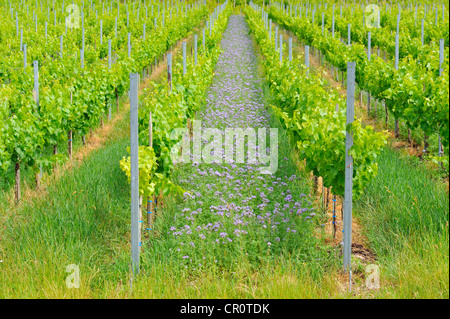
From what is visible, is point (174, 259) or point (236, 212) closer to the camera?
point (174, 259)

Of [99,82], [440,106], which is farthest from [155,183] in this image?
[99,82]

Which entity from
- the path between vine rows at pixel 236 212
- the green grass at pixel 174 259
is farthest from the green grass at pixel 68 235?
the path between vine rows at pixel 236 212

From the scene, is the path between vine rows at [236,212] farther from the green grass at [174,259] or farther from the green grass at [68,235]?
the green grass at [68,235]

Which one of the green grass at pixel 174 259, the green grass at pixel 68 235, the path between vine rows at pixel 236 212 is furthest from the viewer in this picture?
the path between vine rows at pixel 236 212

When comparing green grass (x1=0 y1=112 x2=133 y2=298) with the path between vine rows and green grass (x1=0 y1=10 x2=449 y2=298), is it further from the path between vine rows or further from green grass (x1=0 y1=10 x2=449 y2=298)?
the path between vine rows

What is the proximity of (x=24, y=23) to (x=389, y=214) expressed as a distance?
2356 cm

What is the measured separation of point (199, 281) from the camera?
552cm

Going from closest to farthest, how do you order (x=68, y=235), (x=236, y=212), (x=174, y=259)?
(x=174, y=259) < (x=68, y=235) < (x=236, y=212)

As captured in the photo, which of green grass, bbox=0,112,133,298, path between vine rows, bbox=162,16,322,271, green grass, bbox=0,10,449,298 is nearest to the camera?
green grass, bbox=0,10,449,298

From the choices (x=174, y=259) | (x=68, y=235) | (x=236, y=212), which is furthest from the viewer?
(x=236, y=212)

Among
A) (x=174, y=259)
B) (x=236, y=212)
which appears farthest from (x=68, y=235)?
(x=236, y=212)

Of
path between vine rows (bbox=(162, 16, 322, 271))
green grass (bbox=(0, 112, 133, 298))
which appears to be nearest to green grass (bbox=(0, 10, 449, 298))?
green grass (bbox=(0, 112, 133, 298))

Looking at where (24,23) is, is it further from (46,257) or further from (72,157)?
(46,257)

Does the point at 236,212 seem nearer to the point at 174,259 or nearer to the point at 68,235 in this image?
the point at 174,259
